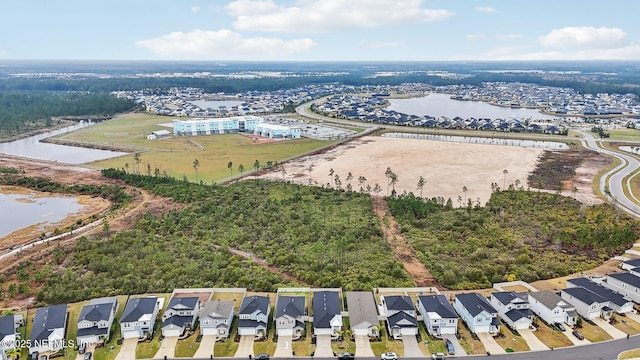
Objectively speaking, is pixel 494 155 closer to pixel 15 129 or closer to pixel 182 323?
pixel 182 323

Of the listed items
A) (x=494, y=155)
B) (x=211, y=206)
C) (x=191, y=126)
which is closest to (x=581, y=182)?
(x=494, y=155)

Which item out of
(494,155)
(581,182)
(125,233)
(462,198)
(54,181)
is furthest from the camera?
(494,155)

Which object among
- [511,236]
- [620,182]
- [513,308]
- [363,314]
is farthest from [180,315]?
[620,182]

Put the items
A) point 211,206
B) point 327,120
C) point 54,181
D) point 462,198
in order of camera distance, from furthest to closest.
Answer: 1. point 327,120
2. point 54,181
3. point 462,198
4. point 211,206

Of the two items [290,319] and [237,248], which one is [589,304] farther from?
[237,248]

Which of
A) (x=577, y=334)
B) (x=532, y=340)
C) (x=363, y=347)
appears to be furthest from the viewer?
(x=577, y=334)

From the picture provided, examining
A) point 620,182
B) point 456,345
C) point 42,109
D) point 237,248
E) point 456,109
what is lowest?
point 456,345

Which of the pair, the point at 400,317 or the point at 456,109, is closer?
the point at 400,317
